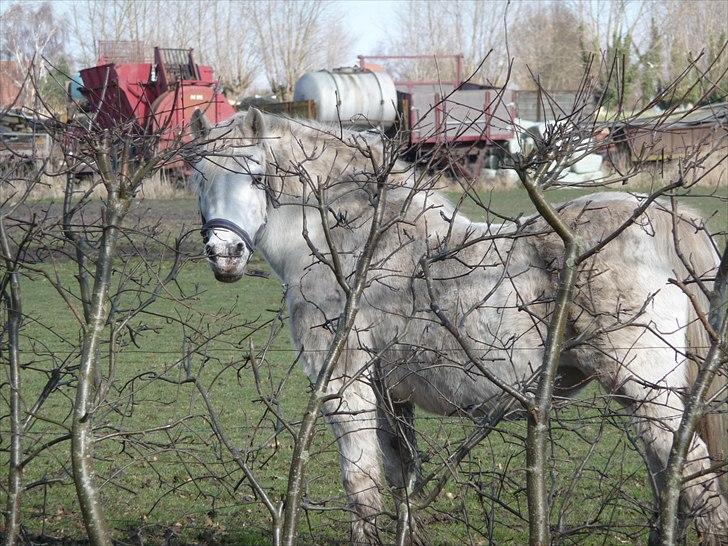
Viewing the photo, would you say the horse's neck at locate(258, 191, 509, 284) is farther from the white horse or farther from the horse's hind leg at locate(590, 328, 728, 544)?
the horse's hind leg at locate(590, 328, 728, 544)

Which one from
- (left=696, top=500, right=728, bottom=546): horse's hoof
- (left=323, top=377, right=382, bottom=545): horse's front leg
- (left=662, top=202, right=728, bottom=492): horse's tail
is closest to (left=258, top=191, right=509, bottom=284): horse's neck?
(left=323, top=377, right=382, bottom=545): horse's front leg

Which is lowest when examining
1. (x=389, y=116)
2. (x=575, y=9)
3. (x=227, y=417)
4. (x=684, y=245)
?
(x=227, y=417)

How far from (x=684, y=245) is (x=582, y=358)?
0.72m

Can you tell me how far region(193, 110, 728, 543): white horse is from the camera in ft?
13.9

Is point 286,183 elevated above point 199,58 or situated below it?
below

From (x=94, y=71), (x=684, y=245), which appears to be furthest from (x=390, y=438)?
(x=94, y=71)

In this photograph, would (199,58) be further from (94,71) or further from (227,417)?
(227,417)

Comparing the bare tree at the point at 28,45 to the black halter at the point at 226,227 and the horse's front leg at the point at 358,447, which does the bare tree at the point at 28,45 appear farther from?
the horse's front leg at the point at 358,447

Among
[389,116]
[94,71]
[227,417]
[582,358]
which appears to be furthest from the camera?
[389,116]

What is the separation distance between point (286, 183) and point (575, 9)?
4468 centimetres

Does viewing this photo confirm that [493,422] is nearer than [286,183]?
Yes

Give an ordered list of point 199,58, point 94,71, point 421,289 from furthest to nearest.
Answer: point 199,58 → point 94,71 → point 421,289

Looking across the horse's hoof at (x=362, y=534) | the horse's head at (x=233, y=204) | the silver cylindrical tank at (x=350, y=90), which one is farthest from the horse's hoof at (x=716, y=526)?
the silver cylindrical tank at (x=350, y=90)

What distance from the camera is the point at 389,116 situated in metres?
26.9
